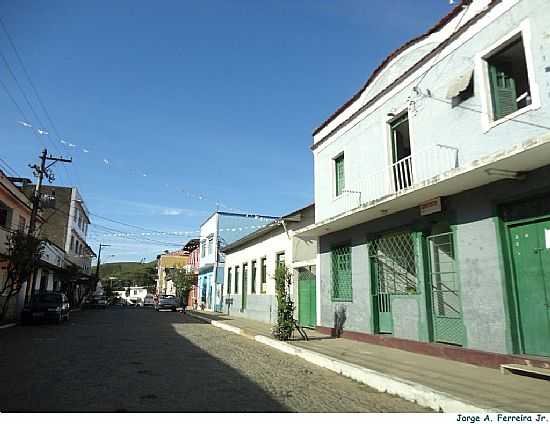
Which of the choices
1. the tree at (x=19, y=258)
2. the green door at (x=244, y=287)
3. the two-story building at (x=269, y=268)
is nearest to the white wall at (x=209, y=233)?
the two-story building at (x=269, y=268)

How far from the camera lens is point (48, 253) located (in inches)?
1125

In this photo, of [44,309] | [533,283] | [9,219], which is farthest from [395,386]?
[9,219]

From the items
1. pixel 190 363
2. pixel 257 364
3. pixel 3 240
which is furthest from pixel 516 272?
pixel 3 240

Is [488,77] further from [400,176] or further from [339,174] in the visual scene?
[339,174]

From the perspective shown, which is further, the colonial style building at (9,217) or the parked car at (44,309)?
the colonial style building at (9,217)

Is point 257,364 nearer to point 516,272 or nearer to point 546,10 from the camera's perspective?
point 516,272

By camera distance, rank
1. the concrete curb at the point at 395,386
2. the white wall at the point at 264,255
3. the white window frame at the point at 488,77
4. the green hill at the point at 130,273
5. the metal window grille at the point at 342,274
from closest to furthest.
Answer: the concrete curb at the point at 395,386 < the white window frame at the point at 488,77 < the metal window grille at the point at 342,274 < the white wall at the point at 264,255 < the green hill at the point at 130,273

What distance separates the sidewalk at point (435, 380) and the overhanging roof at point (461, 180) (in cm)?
322

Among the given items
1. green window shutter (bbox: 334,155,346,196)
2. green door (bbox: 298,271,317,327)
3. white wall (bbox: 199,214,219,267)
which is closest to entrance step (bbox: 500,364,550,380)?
green window shutter (bbox: 334,155,346,196)

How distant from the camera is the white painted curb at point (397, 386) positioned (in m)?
5.02

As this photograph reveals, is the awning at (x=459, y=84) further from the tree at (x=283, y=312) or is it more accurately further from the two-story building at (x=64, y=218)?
the two-story building at (x=64, y=218)

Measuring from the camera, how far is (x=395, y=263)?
10656 mm

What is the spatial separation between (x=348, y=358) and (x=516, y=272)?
3497mm

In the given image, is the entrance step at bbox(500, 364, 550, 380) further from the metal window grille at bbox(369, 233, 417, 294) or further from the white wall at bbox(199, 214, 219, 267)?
the white wall at bbox(199, 214, 219, 267)
